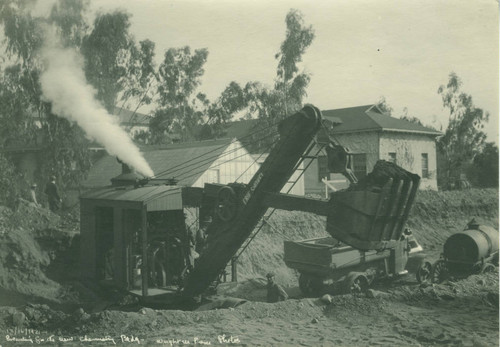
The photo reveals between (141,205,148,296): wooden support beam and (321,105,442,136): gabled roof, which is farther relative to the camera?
(321,105,442,136): gabled roof

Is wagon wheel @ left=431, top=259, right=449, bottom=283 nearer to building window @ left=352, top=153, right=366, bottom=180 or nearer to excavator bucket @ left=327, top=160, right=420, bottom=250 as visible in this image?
excavator bucket @ left=327, top=160, right=420, bottom=250

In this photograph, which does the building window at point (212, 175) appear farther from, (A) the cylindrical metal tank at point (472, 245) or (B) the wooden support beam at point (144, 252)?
(A) the cylindrical metal tank at point (472, 245)

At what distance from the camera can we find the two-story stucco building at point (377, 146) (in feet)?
69.8

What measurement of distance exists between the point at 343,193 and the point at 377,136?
51.7 ft

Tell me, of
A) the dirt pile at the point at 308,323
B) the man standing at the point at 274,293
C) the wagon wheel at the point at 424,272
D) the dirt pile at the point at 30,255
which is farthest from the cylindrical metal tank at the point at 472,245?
the dirt pile at the point at 30,255

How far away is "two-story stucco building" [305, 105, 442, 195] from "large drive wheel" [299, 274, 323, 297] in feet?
31.3

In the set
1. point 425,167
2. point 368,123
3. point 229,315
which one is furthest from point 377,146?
point 229,315

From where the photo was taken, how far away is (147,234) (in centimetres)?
922

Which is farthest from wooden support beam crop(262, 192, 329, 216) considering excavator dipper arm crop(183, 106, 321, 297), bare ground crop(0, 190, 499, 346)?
bare ground crop(0, 190, 499, 346)

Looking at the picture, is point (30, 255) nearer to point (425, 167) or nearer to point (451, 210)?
point (451, 210)

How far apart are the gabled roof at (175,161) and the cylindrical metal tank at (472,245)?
24.6 feet

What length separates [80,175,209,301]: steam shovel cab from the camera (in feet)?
28.2

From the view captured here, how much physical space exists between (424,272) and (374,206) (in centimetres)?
715

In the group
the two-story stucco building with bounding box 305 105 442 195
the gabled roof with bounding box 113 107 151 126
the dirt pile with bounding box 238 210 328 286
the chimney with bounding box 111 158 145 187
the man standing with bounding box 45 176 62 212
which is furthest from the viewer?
the gabled roof with bounding box 113 107 151 126
